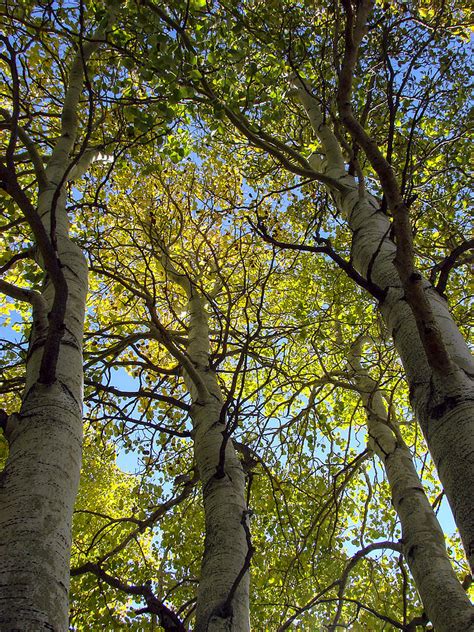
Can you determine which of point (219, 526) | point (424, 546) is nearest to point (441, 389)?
point (219, 526)

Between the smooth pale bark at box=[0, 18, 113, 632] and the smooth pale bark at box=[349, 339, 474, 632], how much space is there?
2021 millimetres

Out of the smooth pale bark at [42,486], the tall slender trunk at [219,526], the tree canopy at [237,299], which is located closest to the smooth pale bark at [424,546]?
the tree canopy at [237,299]

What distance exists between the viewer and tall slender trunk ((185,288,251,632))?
206 cm

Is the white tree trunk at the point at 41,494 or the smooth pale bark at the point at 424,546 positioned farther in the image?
the smooth pale bark at the point at 424,546

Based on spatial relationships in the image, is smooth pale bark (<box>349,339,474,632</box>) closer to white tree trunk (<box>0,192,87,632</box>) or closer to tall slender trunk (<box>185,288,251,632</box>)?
tall slender trunk (<box>185,288,251,632</box>)

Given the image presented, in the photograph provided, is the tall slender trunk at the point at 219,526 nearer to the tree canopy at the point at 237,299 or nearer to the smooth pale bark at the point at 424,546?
the tree canopy at the point at 237,299

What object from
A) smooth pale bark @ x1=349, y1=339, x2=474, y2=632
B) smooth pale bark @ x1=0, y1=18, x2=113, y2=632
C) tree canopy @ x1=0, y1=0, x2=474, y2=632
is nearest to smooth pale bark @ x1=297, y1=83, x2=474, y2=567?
tree canopy @ x1=0, y1=0, x2=474, y2=632

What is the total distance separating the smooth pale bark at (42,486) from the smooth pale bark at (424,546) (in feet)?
6.63

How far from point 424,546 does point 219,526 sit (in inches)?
67.0

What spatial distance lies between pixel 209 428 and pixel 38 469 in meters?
1.75

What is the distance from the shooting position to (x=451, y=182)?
6754 millimetres

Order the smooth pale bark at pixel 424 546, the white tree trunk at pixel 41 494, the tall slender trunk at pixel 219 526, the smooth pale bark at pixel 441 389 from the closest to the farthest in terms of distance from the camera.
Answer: the white tree trunk at pixel 41 494 < the smooth pale bark at pixel 441 389 < the tall slender trunk at pixel 219 526 < the smooth pale bark at pixel 424 546

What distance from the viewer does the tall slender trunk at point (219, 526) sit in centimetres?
206

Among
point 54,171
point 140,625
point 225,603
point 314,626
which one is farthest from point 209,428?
point 314,626
